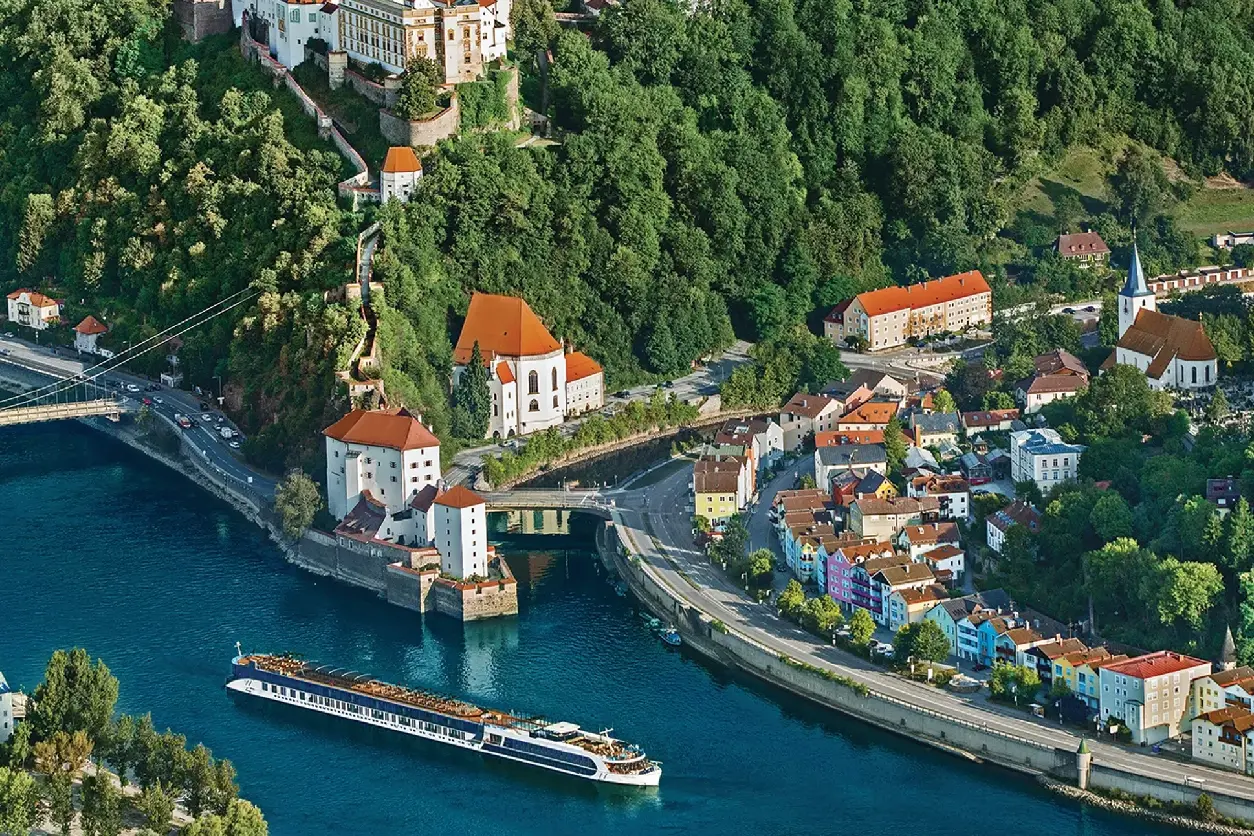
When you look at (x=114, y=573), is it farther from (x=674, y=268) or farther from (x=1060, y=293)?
(x=1060, y=293)

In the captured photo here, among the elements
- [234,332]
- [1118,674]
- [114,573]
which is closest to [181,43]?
[234,332]

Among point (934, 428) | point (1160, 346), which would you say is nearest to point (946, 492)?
point (934, 428)

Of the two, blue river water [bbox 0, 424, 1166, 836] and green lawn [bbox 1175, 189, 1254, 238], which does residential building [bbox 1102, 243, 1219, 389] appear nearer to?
green lawn [bbox 1175, 189, 1254, 238]

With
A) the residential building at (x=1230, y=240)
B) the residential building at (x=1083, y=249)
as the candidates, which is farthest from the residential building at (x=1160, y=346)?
the residential building at (x=1230, y=240)

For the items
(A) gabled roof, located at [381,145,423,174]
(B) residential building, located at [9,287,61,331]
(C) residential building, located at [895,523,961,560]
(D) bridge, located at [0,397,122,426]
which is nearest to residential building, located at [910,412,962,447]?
(C) residential building, located at [895,523,961,560]

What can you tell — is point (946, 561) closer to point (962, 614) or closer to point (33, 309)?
point (962, 614)

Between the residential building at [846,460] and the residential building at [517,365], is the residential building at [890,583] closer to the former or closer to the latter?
the residential building at [846,460]

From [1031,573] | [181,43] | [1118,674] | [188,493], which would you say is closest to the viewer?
[1118,674]
